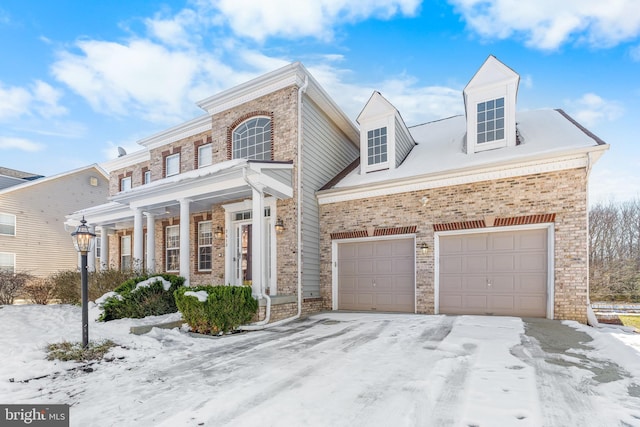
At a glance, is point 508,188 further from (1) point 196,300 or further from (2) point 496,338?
(1) point 196,300

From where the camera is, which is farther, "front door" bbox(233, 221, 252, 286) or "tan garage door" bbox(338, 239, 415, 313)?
"front door" bbox(233, 221, 252, 286)

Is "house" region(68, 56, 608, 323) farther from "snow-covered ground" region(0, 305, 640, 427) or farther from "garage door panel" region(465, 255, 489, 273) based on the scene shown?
"snow-covered ground" region(0, 305, 640, 427)

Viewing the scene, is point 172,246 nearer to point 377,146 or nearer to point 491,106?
point 377,146

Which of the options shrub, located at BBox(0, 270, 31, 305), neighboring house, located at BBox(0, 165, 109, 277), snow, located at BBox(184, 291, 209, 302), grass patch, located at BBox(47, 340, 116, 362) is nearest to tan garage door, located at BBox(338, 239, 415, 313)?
snow, located at BBox(184, 291, 209, 302)

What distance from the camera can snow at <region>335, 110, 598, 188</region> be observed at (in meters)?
7.63

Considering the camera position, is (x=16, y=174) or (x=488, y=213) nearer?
(x=488, y=213)

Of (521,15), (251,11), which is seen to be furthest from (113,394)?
(521,15)

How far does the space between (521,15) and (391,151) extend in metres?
5.10

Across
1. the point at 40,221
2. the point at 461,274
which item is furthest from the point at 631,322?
the point at 40,221

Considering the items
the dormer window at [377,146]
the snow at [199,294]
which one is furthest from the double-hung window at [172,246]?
the dormer window at [377,146]

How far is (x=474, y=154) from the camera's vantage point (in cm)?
878

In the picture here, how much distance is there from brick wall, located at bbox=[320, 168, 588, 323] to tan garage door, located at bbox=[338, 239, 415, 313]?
0.34 meters

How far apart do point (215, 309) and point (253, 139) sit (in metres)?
5.61

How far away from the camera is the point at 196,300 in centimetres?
690
